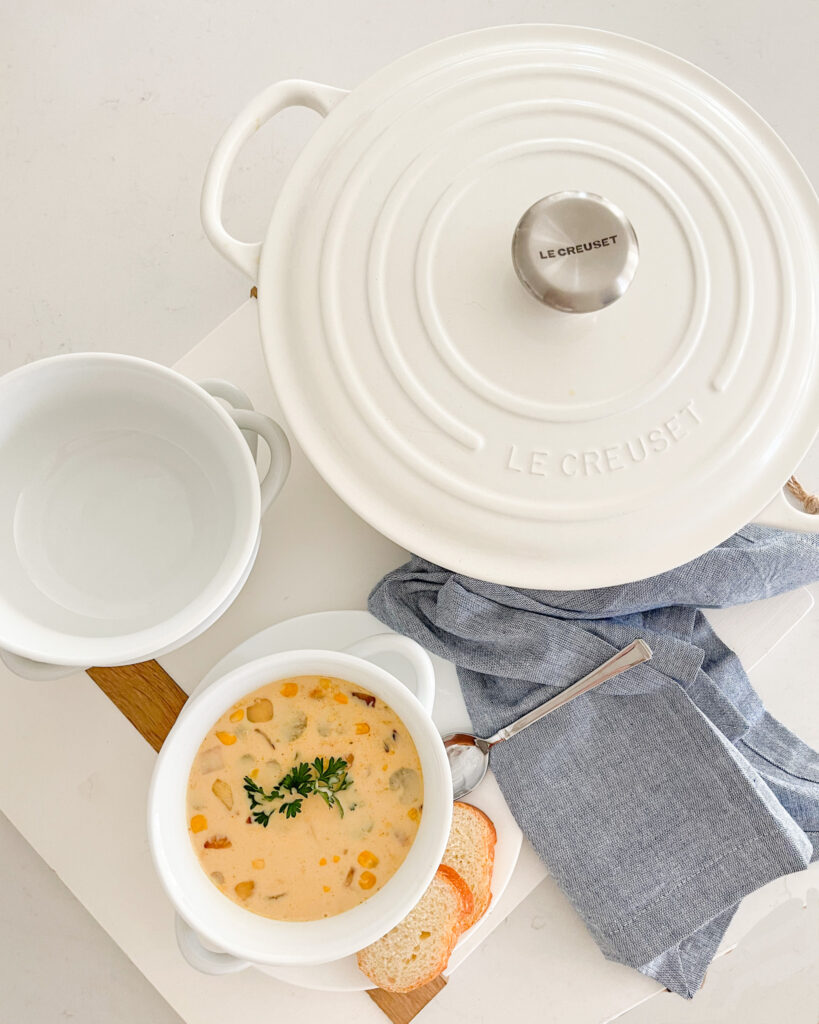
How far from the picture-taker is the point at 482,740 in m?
0.90

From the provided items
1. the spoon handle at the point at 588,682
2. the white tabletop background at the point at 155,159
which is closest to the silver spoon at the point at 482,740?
the spoon handle at the point at 588,682

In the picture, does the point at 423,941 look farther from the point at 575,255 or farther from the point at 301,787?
the point at 575,255

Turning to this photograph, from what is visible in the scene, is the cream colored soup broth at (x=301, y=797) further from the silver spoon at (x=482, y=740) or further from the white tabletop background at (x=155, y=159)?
the white tabletop background at (x=155, y=159)

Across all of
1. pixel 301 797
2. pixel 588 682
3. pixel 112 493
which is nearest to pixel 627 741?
pixel 588 682

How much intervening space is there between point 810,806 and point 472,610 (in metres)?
0.48

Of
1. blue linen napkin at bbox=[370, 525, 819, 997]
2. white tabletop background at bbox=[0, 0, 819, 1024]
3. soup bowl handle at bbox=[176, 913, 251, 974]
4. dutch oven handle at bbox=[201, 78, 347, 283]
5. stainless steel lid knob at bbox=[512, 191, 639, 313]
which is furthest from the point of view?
white tabletop background at bbox=[0, 0, 819, 1024]

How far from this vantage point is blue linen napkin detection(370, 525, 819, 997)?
0.88m

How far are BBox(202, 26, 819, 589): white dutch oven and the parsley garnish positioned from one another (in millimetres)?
287

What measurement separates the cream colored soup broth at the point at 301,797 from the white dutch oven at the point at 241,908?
0.8 inches

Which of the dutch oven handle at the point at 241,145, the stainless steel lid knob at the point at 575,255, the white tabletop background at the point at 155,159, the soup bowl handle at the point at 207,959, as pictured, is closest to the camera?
the stainless steel lid knob at the point at 575,255

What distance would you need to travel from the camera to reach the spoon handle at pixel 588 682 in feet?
2.85

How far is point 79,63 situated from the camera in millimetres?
1359

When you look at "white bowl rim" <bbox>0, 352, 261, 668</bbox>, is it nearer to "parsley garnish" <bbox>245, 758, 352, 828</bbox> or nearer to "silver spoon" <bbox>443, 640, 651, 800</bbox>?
"parsley garnish" <bbox>245, 758, 352, 828</bbox>

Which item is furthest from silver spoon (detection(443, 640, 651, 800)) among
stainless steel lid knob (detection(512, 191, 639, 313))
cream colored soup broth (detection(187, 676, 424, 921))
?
stainless steel lid knob (detection(512, 191, 639, 313))
